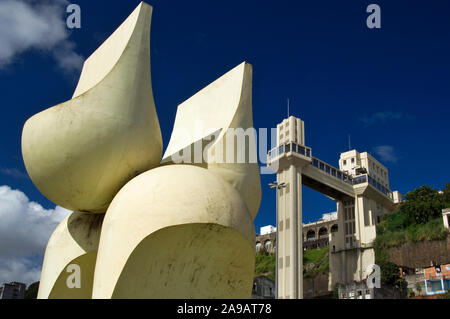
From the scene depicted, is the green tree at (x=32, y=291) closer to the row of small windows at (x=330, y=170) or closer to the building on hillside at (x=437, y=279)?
the row of small windows at (x=330, y=170)

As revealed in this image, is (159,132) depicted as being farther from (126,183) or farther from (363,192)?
(363,192)

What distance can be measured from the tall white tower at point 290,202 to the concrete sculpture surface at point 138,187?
29.3 metres

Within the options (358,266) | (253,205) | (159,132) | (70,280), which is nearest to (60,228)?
(70,280)

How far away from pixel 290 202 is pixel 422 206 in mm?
12899

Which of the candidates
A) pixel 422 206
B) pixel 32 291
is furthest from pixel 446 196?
pixel 32 291

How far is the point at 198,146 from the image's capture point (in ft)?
33.9

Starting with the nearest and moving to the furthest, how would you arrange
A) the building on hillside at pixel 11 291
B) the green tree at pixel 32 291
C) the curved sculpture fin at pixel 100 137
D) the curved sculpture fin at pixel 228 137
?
1. the curved sculpture fin at pixel 100 137
2. the curved sculpture fin at pixel 228 137
3. the building on hillside at pixel 11 291
4. the green tree at pixel 32 291

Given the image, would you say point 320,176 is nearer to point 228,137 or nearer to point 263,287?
point 263,287

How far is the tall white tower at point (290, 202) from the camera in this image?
38.7m

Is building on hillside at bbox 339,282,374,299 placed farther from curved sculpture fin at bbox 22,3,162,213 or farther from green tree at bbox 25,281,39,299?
curved sculpture fin at bbox 22,3,162,213

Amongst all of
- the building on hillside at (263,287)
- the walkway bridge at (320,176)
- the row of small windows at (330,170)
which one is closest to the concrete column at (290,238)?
the walkway bridge at (320,176)

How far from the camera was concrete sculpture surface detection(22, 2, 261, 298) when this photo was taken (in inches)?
316

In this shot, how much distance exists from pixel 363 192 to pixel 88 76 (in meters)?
40.6

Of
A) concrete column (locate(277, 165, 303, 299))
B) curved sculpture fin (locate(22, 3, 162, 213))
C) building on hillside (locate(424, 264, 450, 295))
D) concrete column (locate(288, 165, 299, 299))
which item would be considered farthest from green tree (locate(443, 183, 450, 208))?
curved sculpture fin (locate(22, 3, 162, 213))
